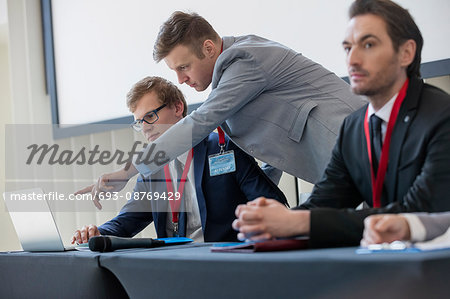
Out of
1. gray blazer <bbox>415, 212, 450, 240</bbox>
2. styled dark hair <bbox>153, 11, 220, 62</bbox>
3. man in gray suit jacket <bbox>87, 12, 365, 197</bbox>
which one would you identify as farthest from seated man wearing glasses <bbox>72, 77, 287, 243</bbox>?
gray blazer <bbox>415, 212, 450, 240</bbox>

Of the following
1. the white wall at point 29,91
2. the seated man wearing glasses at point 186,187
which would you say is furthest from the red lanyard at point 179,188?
the white wall at point 29,91

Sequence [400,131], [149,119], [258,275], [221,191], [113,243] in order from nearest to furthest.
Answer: [258,275]
[400,131]
[113,243]
[221,191]
[149,119]

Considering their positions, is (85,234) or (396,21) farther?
(85,234)

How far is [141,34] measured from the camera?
13.4 ft

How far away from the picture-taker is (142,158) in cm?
194

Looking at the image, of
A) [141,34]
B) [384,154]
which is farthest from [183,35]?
[141,34]

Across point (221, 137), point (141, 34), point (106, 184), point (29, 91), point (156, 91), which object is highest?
point (141, 34)

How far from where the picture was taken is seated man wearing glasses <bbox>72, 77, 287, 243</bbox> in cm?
224

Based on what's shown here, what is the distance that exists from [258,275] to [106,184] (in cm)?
104

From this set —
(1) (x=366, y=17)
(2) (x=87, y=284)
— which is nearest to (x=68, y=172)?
(2) (x=87, y=284)

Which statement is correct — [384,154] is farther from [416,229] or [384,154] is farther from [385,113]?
[416,229]

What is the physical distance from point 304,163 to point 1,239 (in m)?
3.70

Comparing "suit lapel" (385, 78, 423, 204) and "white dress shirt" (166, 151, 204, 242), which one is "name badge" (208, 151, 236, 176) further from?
"suit lapel" (385, 78, 423, 204)

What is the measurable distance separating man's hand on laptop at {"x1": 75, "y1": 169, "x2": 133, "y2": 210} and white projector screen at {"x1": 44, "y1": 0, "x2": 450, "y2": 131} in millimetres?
1485
